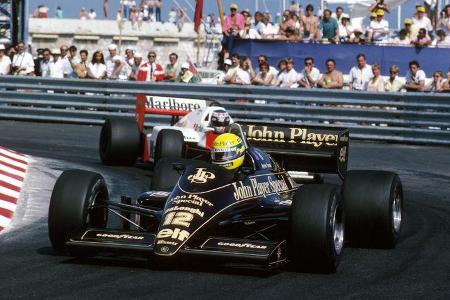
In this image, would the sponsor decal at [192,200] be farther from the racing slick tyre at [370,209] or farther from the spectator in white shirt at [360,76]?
the spectator in white shirt at [360,76]

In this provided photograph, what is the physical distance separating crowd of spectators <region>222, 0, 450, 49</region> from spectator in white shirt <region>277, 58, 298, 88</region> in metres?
1.52

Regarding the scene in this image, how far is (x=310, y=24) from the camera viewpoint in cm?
2458

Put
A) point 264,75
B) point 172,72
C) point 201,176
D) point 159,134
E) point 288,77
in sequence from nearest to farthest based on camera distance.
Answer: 1. point 201,176
2. point 159,134
3. point 288,77
4. point 264,75
5. point 172,72

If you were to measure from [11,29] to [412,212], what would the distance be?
17.1 meters

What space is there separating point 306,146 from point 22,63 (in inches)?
510

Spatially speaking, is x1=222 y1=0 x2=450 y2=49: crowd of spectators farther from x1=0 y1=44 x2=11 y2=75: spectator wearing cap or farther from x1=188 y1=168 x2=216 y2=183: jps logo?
x1=188 y1=168 x2=216 y2=183: jps logo

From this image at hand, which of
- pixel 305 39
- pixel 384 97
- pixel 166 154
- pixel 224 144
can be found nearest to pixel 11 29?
pixel 305 39

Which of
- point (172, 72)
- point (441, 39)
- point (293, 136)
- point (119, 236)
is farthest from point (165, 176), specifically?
point (441, 39)

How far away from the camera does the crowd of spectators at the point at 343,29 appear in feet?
74.9

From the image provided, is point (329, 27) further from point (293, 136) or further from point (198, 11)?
point (293, 136)

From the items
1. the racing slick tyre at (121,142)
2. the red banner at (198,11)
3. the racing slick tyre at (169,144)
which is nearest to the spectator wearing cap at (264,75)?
the racing slick tyre at (121,142)

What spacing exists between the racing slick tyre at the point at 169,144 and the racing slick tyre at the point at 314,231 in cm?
609

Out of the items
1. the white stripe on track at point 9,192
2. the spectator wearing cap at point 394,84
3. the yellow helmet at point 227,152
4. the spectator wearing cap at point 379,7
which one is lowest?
the white stripe on track at point 9,192

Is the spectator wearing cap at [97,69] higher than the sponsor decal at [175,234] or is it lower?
higher
